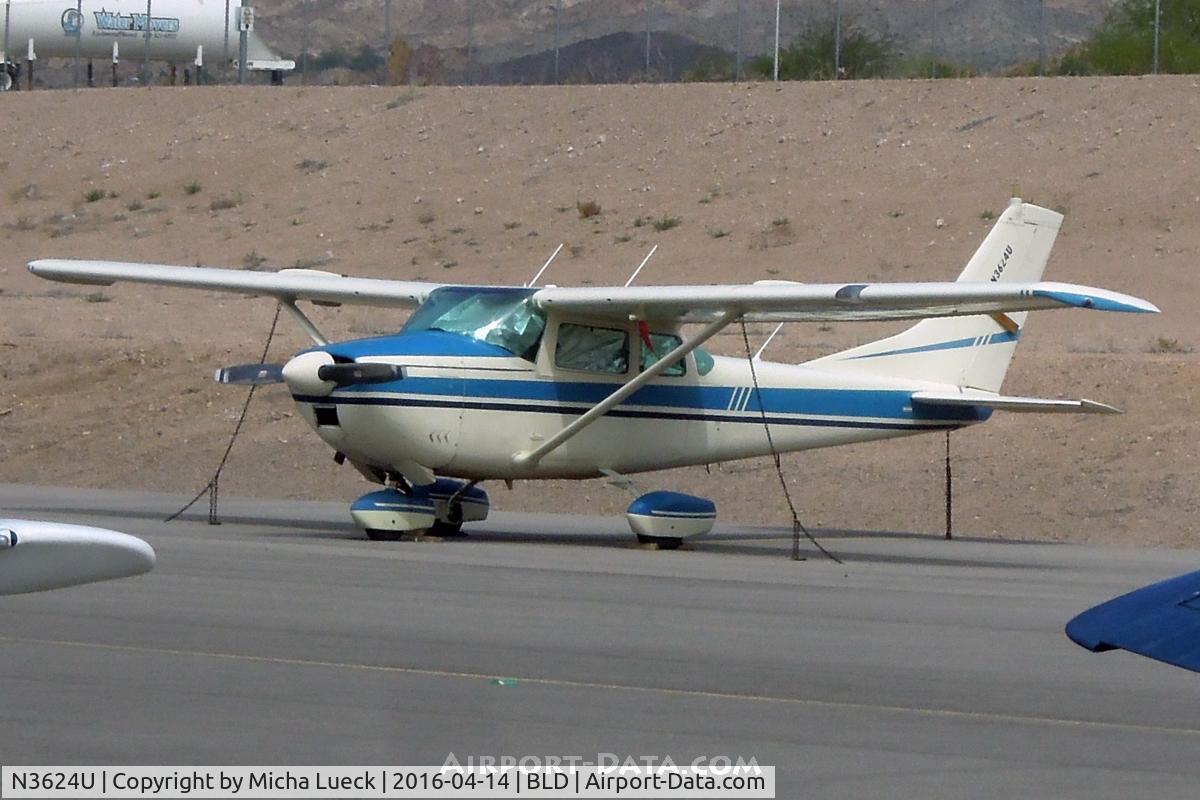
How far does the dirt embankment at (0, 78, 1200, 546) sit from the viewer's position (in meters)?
24.7

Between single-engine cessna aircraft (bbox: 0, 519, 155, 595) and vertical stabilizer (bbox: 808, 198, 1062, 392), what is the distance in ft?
43.1

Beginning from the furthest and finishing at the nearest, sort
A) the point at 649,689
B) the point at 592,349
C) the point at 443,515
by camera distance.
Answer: the point at 592,349 < the point at 443,515 < the point at 649,689

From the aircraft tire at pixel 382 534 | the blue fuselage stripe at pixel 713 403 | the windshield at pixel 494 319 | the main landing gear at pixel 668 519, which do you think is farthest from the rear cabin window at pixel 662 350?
the aircraft tire at pixel 382 534

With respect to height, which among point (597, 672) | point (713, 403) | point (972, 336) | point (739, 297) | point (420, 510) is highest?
point (739, 297)

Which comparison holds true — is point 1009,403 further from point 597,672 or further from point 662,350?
point 597,672

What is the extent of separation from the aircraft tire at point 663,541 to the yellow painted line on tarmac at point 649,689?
8168 mm

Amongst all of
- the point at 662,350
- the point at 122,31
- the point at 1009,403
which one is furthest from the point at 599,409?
the point at 122,31

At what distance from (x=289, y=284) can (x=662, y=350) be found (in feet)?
13.7

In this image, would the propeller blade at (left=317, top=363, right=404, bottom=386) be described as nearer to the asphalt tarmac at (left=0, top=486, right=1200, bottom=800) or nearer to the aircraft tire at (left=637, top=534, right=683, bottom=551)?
the asphalt tarmac at (left=0, top=486, right=1200, bottom=800)

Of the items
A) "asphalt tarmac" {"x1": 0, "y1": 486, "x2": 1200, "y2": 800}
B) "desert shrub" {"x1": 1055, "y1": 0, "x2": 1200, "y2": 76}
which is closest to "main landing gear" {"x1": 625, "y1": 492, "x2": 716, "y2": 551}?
"asphalt tarmac" {"x1": 0, "y1": 486, "x2": 1200, "y2": 800}

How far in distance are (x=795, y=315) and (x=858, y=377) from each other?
1.28 meters

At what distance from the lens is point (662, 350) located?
1898 centimetres

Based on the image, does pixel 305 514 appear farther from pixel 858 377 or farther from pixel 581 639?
pixel 581 639

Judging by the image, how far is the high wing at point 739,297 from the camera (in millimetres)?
16328
